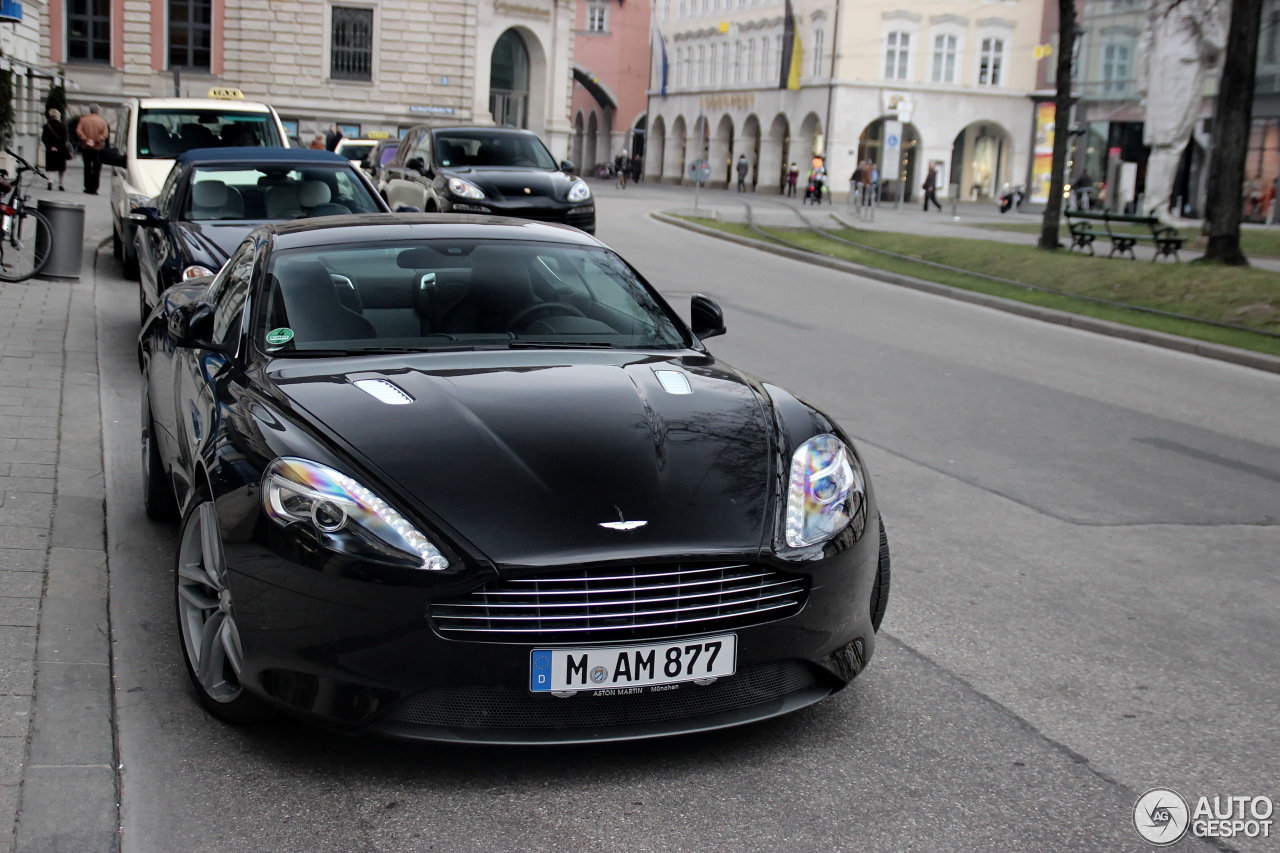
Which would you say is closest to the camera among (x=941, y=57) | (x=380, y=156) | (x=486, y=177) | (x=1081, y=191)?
(x=486, y=177)

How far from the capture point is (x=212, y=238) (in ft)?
33.7

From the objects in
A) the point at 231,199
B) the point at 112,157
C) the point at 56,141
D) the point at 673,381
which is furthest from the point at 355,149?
the point at 673,381

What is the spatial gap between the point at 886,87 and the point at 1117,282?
1969 inches

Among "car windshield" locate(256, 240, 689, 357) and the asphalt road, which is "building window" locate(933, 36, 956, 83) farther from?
"car windshield" locate(256, 240, 689, 357)

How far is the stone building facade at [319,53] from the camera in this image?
51.5m

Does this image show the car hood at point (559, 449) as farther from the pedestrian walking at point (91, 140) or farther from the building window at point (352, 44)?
the building window at point (352, 44)

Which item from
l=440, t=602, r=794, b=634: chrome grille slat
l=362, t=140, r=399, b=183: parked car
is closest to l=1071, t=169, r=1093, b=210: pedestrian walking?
l=362, t=140, r=399, b=183: parked car

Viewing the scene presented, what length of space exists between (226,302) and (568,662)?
8.67 ft

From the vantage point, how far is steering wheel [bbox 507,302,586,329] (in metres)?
5.14

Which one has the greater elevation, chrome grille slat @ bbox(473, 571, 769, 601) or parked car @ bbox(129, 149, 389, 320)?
parked car @ bbox(129, 149, 389, 320)

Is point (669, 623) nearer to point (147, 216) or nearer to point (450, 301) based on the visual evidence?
point (450, 301)

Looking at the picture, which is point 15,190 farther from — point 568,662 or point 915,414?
point 568,662

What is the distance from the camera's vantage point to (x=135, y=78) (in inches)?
2039

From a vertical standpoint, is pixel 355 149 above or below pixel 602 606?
above
